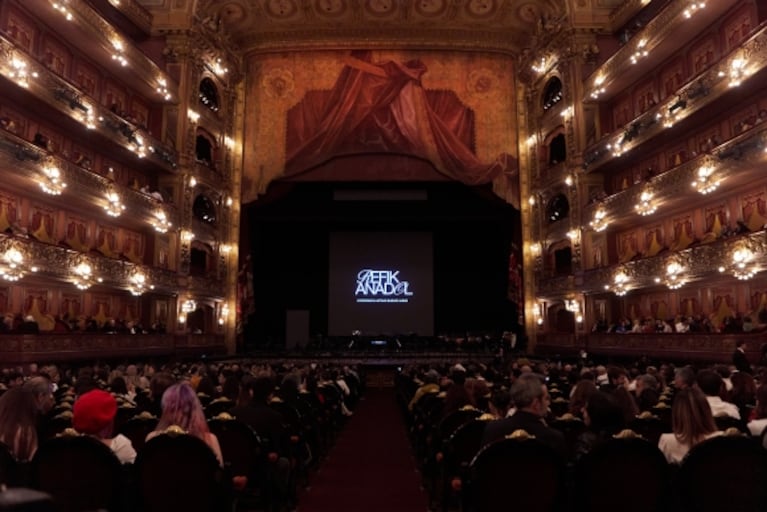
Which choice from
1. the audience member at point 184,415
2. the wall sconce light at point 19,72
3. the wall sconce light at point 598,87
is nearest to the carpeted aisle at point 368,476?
the audience member at point 184,415

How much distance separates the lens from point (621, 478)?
358 cm

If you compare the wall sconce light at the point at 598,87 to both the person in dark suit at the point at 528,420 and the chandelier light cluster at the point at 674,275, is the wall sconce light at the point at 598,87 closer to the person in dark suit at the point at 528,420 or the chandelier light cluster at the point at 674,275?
the chandelier light cluster at the point at 674,275

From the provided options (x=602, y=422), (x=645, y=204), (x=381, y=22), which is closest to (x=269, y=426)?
(x=602, y=422)

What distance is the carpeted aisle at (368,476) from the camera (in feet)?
23.1

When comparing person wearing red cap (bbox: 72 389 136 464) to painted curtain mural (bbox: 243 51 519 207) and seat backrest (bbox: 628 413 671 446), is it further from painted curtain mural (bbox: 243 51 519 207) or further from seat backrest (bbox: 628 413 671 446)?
painted curtain mural (bbox: 243 51 519 207)

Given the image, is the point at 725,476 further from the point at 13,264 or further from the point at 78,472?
the point at 13,264

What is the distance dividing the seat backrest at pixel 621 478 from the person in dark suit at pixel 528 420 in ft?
1.37

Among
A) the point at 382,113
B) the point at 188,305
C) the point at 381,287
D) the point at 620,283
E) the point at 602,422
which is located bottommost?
the point at 602,422

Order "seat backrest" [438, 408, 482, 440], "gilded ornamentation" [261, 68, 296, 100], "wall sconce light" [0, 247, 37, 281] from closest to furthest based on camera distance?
"seat backrest" [438, 408, 482, 440] < "wall sconce light" [0, 247, 37, 281] < "gilded ornamentation" [261, 68, 296, 100]

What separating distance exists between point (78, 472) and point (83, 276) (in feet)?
62.7

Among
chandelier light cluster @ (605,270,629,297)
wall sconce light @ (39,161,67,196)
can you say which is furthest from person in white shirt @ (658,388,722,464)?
chandelier light cluster @ (605,270,629,297)

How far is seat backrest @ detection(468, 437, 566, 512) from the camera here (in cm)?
346

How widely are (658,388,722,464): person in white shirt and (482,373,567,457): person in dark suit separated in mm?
719

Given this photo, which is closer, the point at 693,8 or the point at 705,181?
the point at 705,181
